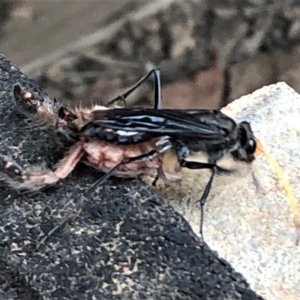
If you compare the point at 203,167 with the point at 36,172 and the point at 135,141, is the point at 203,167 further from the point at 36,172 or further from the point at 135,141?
the point at 36,172

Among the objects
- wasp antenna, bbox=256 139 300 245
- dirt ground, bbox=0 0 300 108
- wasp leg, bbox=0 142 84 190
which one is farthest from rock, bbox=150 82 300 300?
dirt ground, bbox=0 0 300 108

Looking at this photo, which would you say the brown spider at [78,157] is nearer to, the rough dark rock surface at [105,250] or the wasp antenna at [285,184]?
the rough dark rock surface at [105,250]

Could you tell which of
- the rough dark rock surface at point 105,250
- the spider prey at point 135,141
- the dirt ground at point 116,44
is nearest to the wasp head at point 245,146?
the spider prey at point 135,141

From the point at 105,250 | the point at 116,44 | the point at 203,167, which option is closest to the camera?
the point at 105,250

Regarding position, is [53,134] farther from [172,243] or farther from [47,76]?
[47,76]

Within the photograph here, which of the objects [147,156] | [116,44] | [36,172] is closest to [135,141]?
[147,156]

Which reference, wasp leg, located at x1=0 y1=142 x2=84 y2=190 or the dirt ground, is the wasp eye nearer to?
wasp leg, located at x1=0 y1=142 x2=84 y2=190
